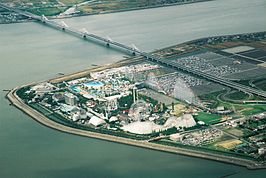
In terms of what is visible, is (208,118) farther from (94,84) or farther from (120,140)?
(94,84)

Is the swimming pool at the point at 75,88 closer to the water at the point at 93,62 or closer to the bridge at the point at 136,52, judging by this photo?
the water at the point at 93,62

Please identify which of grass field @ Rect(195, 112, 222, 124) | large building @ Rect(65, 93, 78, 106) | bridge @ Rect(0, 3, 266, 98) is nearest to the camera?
grass field @ Rect(195, 112, 222, 124)

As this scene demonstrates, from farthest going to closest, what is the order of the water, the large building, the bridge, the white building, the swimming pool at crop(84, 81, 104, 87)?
1. the swimming pool at crop(84, 81, 104, 87)
2. the bridge
3. the large building
4. the white building
5. the water

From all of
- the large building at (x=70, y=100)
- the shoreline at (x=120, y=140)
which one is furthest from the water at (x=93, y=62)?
the large building at (x=70, y=100)

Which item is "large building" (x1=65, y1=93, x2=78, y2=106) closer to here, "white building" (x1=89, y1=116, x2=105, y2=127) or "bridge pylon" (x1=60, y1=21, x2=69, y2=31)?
"white building" (x1=89, y1=116, x2=105, y2=127)

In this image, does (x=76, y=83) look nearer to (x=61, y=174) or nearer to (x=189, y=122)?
(x=189, y=122)

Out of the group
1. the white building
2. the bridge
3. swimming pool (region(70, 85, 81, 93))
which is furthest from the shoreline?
the bridge

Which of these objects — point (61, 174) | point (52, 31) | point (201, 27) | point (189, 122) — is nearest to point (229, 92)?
point (189, 122)

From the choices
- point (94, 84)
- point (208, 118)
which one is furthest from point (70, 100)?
point (208, 118)
